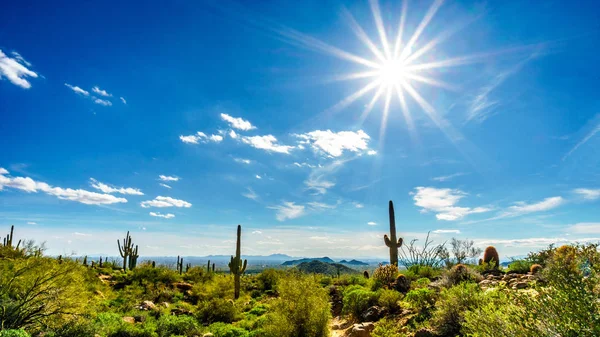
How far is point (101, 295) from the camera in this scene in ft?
55.6

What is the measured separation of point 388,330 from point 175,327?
27.2 feet

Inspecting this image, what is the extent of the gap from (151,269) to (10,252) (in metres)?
9.81

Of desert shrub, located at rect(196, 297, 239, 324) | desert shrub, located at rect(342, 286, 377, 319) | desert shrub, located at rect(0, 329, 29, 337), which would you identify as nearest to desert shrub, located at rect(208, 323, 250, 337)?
desert shrub, located at rect(196, 297, 239, 324)

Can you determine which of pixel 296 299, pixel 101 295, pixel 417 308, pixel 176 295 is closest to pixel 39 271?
pixel 101 295

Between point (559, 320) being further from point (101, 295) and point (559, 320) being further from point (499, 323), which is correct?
point (101, 295)

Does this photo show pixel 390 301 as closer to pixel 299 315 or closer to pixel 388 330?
pixel 388 330

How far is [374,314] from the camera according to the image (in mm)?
11680

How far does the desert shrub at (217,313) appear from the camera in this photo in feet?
49.2

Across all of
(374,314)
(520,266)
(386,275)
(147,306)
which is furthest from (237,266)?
(520,266)

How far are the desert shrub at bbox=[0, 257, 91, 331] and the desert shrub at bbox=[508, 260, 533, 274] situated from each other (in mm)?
19355

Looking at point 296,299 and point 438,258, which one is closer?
point 296,299

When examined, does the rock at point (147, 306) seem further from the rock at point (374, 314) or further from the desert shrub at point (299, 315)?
the rock at point (374, 314)

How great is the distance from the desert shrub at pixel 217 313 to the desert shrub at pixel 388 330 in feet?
25.7

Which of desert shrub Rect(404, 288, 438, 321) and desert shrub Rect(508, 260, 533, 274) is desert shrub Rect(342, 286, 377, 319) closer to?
desert shrub Rect(404, 288, 438, 321)
